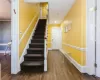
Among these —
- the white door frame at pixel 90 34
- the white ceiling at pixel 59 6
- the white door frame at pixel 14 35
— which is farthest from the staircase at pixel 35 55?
the white door frame at pixel 90 34

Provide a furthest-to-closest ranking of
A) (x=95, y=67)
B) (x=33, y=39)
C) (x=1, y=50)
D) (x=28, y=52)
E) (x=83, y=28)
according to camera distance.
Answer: (x=1, y=50)
(x=33, y=39)
(x=28, y=52)
(x=83, y=28)
(x=95, y=67)

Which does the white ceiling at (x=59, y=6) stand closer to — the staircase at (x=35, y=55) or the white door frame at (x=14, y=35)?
the staircase at (x=35, y=55)

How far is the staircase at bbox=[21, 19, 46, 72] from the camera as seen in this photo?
3938mm

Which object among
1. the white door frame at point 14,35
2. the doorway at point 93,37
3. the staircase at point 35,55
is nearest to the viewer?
the doorway at point 93,37

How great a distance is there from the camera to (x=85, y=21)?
3648 millimetres

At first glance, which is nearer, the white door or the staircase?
the staircase

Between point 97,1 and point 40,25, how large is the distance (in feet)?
14.1

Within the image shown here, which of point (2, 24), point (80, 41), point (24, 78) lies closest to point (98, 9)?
point (80, 41)

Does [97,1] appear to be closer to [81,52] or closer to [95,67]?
[81,52]

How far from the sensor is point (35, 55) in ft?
14.6

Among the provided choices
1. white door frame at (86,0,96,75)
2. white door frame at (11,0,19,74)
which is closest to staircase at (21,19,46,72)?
white door frame at (11,0,19,74)

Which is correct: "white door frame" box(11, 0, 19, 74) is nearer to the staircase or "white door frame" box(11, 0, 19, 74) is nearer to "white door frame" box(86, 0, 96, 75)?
the staircase

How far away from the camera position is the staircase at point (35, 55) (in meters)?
3.94

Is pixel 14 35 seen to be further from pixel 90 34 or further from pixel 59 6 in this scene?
pixel 59 6
